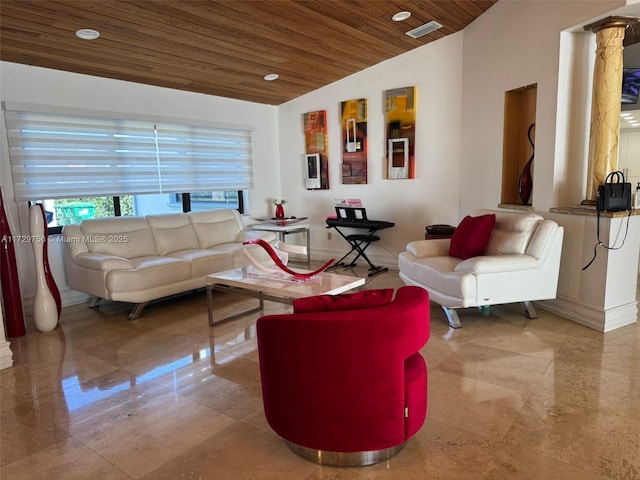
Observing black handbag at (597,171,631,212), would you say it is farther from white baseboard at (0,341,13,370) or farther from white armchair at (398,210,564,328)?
white baseboard at (0,341,13,370)

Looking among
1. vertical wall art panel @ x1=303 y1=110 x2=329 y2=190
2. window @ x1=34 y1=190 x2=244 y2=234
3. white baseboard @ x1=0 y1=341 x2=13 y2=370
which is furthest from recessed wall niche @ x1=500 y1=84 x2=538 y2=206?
white baseboard @ x1=0 y1=341 x2=13 y2=370

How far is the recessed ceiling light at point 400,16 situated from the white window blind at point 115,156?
2720 millimetres

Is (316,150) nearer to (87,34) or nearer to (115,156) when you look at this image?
(115,156)

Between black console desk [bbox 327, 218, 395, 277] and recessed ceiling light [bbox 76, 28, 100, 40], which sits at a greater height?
recessed ceiling light [bbox 76, 28, 100, 40]

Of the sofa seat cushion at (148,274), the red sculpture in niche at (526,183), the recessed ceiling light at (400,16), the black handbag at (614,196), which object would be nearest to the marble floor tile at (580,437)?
the black handbag at (614,196)

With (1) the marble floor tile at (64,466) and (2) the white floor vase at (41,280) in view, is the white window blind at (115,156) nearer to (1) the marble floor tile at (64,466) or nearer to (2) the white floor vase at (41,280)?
(2) the white floor vase at (41,280)

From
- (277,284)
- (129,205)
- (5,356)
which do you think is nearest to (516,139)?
(277,284)

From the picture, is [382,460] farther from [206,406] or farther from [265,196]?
[265,196]

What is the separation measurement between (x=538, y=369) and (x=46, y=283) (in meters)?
3.87

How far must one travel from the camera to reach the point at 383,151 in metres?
5.62

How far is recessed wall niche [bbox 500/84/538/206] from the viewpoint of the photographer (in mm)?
4328

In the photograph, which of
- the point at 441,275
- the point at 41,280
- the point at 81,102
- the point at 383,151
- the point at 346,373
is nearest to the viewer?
the point at 346,373

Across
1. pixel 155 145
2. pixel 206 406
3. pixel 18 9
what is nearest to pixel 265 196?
pixel 155 145

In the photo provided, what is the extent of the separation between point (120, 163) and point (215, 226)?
1.26m
